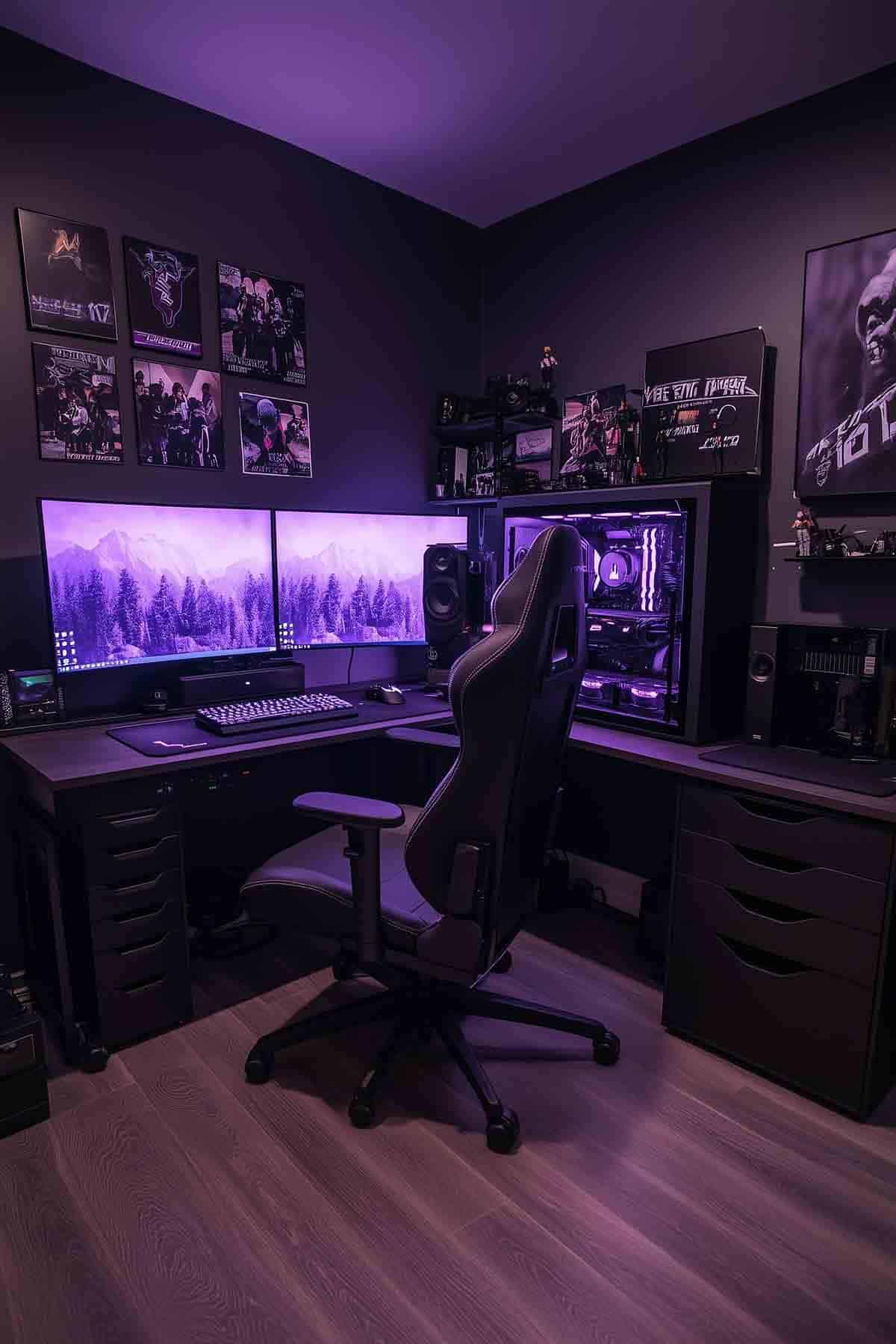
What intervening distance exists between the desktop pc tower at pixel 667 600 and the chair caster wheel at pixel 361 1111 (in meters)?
1.20

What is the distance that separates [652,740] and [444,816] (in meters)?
0.92

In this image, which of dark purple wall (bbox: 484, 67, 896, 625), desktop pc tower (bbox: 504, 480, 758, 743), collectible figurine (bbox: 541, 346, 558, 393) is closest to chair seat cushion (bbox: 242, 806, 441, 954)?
desktop pc tower (bbox: 504, 480, 758, 743)

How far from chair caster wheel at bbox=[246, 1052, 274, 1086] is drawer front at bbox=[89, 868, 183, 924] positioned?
1.38 feet

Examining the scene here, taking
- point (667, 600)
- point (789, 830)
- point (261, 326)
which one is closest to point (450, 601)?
point (667, 600)

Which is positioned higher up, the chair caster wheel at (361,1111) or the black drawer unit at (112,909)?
the black drawer unit at (112,909)

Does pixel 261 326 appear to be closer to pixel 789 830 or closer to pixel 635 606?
pixel 635 606

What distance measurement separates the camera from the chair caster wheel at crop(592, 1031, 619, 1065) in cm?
186

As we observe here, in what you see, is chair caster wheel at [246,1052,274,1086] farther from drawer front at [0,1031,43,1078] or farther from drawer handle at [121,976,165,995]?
Answer: drawer front at [0,1031,43,1078]

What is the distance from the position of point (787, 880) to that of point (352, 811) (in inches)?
39.5

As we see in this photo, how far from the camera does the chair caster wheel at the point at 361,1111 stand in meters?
1.64

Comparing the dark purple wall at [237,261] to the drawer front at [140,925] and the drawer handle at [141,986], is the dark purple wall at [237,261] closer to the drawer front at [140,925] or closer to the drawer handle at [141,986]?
the drawer front at [140,925]

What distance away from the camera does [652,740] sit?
2148 millimetres

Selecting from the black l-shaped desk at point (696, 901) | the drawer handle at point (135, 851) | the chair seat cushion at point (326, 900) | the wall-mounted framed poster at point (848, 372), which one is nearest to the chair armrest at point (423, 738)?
the black l-shaped desk at point (696, 901)

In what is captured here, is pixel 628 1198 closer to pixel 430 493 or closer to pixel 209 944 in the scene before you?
pixel 209 944
